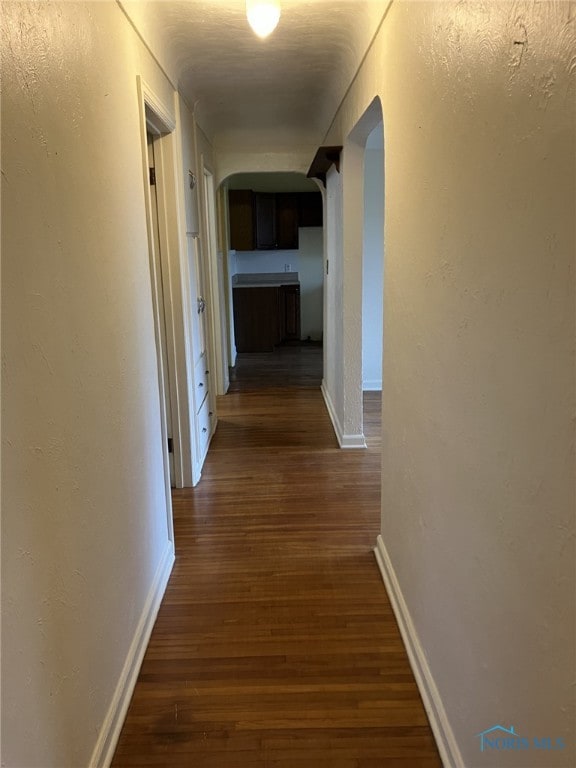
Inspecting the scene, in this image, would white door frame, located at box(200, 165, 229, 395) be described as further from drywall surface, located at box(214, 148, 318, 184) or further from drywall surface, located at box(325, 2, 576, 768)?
drywall surface, located at box(325, 2, 576, 768)

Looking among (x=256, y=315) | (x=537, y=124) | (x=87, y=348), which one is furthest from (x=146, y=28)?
(x=256, y=315)

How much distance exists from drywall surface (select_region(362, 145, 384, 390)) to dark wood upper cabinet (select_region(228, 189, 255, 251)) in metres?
2.46

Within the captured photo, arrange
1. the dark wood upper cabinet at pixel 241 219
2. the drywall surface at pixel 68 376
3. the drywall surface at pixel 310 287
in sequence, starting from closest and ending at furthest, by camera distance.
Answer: the drywall surface at pixel 68 376, the dark wood upper cabinet at pixel 241 219, the drywall surface at pixel 310 287

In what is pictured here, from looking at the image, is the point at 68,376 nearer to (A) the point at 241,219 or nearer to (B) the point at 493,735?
(B) the point at 493,735

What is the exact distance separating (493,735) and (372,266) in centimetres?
450

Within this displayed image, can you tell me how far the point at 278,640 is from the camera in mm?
2139

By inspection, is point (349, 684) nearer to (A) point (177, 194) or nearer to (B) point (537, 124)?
(B) point (537, 124)

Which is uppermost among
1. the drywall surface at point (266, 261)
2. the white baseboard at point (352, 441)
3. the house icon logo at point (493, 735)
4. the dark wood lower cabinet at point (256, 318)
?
the drywall surface at point (266, 261)

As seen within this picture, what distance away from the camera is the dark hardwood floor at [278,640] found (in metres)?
1.71

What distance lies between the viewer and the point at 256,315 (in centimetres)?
752

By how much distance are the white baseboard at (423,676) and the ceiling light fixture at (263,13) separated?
205cm

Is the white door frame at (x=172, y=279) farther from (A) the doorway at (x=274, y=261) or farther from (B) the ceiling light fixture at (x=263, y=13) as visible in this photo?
(A) the doorway at (x=274, y=261)

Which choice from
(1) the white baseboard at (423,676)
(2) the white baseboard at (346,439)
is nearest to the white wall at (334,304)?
(2) the white baseboard at (346,439)

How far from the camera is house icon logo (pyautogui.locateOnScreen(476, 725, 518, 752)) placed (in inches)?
45.6
